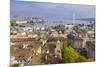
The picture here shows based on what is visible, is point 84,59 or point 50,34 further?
point 84,59

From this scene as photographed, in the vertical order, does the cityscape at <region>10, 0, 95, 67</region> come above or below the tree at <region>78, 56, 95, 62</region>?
above

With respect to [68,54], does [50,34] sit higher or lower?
higher

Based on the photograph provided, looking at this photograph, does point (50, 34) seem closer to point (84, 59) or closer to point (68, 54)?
point (68, 54)

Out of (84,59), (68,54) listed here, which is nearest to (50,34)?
(68,54)

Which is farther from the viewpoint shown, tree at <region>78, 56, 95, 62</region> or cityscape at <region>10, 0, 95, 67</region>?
tree at <region>78, 56, 95, 62</region>

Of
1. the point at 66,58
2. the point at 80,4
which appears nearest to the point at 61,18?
the point at 80,4
